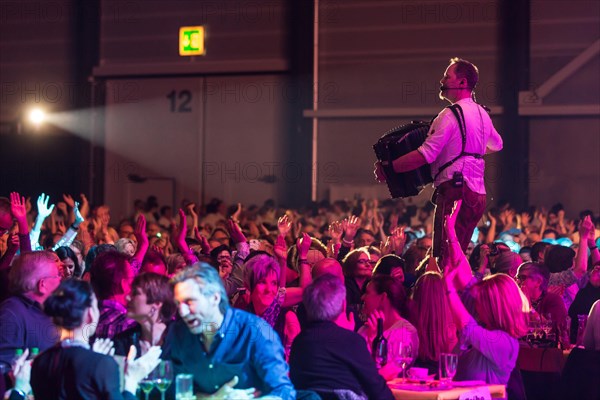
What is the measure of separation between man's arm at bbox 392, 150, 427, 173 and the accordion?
66 mm

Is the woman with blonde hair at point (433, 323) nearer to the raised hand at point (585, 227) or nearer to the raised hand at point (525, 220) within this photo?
the raised hand at point (585, 227)

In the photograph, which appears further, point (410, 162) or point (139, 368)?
point (410, 162)

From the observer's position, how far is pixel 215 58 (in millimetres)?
19109

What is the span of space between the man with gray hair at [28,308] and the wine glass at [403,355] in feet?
5.60

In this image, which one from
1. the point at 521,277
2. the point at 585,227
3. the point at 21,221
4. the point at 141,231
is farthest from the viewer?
the point at 585,227

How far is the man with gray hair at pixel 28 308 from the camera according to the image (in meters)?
5.08

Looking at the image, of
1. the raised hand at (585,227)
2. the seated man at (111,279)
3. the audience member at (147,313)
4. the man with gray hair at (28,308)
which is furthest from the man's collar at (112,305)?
the raised hand at (585,227)

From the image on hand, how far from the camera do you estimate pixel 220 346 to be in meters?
4.28

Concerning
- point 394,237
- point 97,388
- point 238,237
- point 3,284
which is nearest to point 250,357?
point 97,388

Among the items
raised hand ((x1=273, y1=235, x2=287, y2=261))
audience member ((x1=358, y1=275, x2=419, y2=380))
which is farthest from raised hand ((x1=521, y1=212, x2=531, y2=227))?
audience member ((x1=358, y1=275, x2=419, y2=380))

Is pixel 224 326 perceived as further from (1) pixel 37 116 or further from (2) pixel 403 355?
(1) pixel 37 116

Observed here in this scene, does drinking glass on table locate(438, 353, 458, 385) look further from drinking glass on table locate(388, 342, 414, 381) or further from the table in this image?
drinking glass on table locate(388, 342, 414, 381)

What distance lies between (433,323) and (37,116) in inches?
602

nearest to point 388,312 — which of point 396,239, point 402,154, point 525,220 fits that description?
point 402,154
